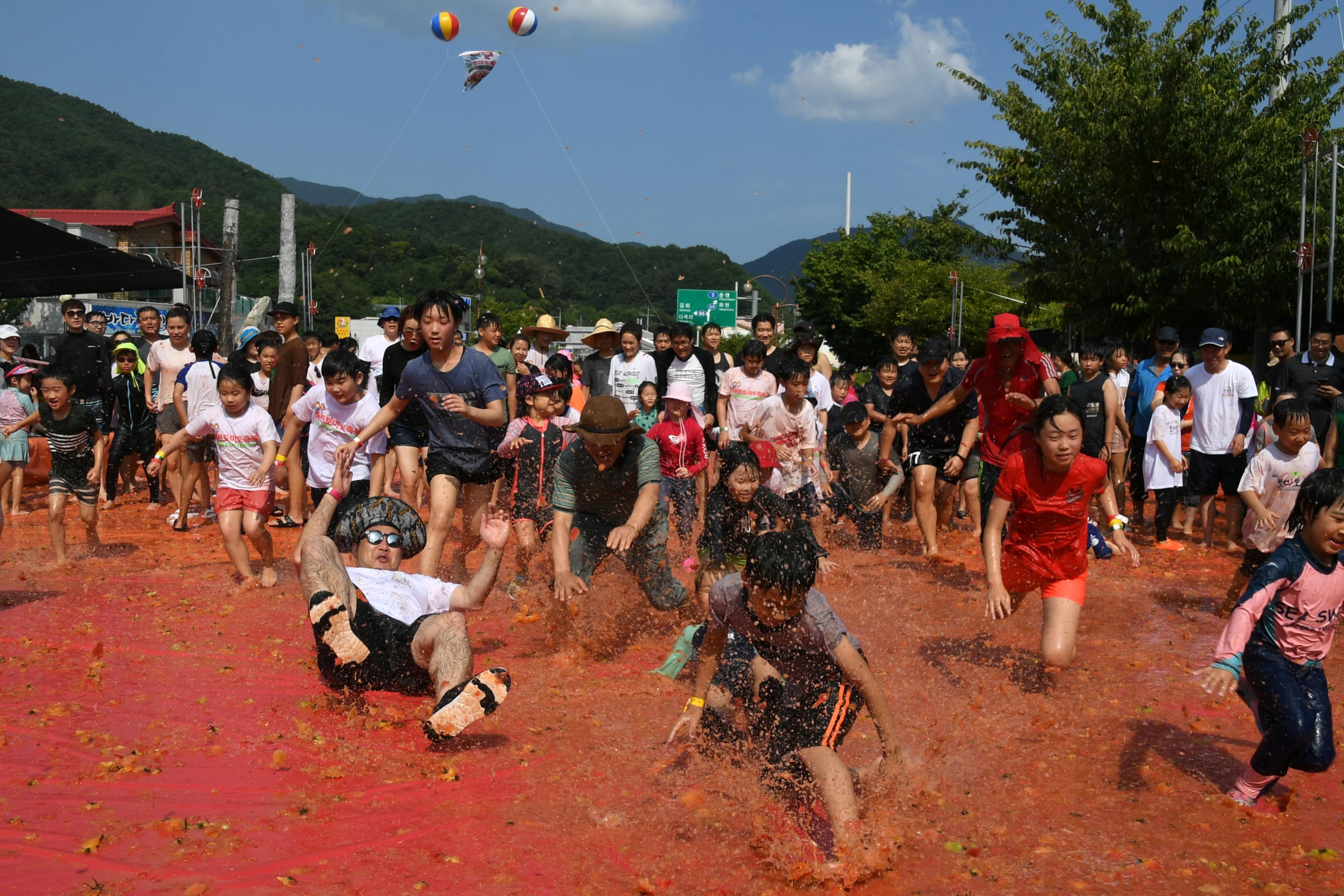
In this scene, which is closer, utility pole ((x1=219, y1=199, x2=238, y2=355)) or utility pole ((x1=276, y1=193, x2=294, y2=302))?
utility pole ((x1=219, y1=199, x2=238, y2=355))

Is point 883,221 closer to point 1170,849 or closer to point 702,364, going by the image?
point 702,364

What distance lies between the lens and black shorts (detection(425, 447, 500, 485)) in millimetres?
7016

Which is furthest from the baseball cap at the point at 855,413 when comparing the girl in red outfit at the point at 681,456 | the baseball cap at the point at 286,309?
the baseball cap at the point at 286,309

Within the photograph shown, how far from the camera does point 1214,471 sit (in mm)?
9930

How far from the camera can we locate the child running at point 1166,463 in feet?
32.7

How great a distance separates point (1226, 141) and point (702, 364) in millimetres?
11138

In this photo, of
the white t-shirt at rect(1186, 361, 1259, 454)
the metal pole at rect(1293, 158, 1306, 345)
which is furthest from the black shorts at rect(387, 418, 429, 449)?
the metal pole at rect(1293, 158, 1306, 345)

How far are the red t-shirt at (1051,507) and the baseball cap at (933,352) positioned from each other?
2.96 metres

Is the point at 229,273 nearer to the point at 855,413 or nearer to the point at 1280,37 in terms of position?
the point at 855,413

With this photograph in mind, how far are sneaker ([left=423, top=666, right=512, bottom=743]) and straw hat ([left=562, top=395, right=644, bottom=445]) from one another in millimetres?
1748

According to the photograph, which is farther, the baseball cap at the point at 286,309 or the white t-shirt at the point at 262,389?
the white t-shirt at the point at 262,389

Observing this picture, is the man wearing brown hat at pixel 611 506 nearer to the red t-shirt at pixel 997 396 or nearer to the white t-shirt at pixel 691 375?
the red t-shirt at pixel 997 396

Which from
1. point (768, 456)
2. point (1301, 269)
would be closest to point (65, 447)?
point (768, 456)

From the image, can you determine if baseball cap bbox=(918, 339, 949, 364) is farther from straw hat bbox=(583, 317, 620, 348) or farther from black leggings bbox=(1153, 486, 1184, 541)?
straw hat bbox=(583, 317, 620, 348)
